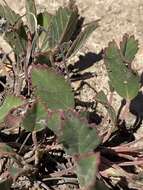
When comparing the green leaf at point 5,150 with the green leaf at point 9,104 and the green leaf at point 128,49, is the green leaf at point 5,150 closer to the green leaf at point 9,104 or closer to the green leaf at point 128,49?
the green leaf at point 9,104

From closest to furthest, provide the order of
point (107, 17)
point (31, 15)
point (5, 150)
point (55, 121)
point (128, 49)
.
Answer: point (55, 121)
point (5, 150)
point (128, 49)
point (31, 15)
point (107, 17)

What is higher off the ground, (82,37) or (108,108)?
(82,37)

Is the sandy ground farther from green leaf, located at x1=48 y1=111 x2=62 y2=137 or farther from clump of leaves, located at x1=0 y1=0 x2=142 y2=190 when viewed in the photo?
green leaf, located at x1=48 y1=111 x2=62 y2=137

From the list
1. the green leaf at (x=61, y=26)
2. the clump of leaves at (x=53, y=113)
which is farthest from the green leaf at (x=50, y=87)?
the green leaf at (x=61, y=26)

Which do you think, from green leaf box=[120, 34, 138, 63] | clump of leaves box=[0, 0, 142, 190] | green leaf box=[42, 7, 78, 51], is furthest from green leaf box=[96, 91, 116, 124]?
green leaf box=[42, 7, 78, 51]

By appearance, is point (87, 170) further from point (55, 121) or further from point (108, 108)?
point (108, 108)

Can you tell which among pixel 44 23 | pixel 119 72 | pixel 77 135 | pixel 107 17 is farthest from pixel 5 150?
Result: pixel 107 17

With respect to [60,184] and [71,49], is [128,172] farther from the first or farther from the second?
[71,49]
